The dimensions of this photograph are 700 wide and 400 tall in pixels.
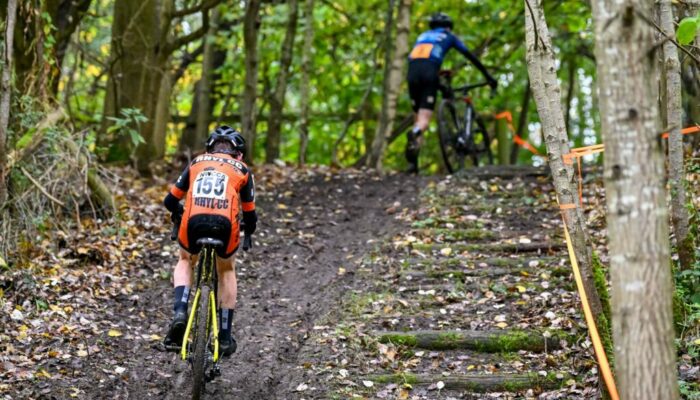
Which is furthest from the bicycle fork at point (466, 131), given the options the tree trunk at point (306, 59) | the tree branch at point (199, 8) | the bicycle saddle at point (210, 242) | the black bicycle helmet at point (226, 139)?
the bicycle saddle at point (210, 242)

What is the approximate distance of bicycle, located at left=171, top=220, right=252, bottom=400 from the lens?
18.7 feet

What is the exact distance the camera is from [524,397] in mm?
6172

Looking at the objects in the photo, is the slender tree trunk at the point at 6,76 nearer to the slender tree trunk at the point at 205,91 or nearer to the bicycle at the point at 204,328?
the bicycle at the point at 204,328

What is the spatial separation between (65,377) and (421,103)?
25.1 feet

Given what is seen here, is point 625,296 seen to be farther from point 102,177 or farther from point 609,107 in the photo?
point 102,177

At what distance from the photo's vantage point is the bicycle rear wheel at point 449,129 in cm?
1272

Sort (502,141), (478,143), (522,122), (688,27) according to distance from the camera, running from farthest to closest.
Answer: (522,122) → (502,141) → (478,143) → (688,27)

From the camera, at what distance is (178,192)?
6.17m

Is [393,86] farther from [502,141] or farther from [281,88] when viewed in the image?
[502,141]

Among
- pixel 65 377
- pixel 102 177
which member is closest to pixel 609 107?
pixel 65 377

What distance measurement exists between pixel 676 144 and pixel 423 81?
641 centimetres

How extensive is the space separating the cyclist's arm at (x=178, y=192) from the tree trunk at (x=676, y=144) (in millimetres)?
3449

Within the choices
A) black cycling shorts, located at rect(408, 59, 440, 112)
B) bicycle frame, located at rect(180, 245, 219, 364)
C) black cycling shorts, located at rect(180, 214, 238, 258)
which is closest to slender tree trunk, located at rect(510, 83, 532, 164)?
black cycling shorts, located at rect(408, 59, 440, 112)

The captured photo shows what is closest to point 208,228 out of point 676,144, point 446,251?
point 676,144
